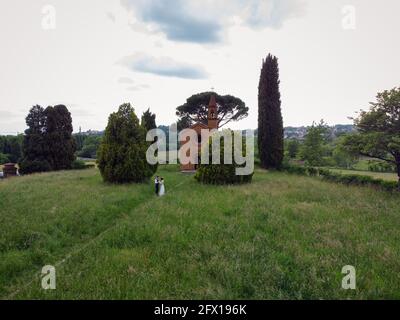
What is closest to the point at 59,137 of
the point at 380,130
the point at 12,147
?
the point at 380,130

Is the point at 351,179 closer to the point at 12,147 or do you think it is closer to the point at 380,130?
the point at 380,130

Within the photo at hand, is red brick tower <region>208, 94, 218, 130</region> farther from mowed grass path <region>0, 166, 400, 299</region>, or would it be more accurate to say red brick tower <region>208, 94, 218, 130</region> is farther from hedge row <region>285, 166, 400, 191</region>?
mowed grass path <region>0, 166, 400, 299</region>

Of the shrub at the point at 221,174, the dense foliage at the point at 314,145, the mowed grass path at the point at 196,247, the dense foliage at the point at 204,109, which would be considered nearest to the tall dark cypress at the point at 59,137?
the dense foliage at the point at 204,109

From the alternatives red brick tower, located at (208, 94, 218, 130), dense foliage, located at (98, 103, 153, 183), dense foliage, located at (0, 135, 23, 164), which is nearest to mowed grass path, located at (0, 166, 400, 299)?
dense foliage, located at (98, 103, 153, 183)

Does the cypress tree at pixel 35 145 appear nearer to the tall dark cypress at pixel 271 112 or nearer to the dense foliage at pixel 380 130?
the tall dark cypress at pixel 271 112

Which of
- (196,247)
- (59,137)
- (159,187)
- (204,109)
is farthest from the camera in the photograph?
(204,109)

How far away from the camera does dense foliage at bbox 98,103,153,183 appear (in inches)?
707

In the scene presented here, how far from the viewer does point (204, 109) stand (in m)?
44.6

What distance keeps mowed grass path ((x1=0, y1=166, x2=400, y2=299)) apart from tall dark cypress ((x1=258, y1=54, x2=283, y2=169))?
678 inches

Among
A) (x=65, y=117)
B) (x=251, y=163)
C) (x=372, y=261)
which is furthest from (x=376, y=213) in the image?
(x=65, y=117)

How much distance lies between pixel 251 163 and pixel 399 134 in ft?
30.1

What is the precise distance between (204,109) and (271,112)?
655 inches
